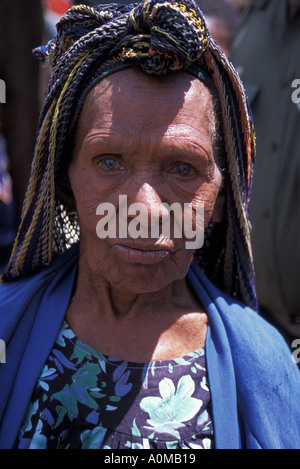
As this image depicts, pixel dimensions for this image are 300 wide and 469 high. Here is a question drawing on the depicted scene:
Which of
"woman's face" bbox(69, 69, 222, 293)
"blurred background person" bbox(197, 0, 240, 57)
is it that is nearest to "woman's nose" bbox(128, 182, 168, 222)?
"woman's face" bbox(69, 69, 222, 293)

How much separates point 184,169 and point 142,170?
150mm

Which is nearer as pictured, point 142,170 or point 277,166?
point 142,170

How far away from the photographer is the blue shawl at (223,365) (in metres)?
1.66

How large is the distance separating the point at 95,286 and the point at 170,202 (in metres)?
0.44

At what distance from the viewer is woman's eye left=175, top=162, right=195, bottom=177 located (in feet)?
5.60

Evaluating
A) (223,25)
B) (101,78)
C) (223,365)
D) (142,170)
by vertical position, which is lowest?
(223,365)

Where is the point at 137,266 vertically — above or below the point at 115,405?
above

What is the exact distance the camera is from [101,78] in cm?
169

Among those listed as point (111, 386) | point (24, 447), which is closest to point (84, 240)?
point (111, 386)

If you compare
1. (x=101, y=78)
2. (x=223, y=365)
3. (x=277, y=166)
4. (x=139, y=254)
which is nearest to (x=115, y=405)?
(x=223, y=365)

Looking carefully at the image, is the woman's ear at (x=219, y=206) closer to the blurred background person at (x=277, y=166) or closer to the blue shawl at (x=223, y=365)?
the blue shawl at (x=223, y=365)

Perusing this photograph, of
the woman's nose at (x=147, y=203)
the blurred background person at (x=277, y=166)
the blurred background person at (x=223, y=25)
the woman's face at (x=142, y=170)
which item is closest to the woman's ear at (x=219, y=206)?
the woman's face at (x=142, y=170)

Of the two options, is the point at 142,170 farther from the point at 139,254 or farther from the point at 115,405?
the point at 115,405

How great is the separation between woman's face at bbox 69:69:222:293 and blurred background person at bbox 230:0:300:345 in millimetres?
1245
